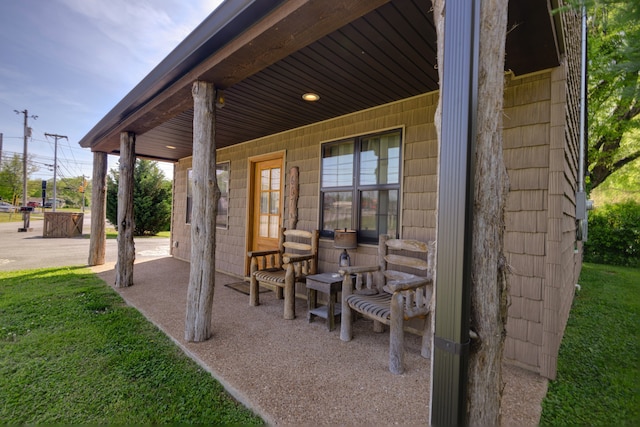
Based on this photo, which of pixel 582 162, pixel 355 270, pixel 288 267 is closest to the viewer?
pixel 355 270

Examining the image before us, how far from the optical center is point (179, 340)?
105 inches

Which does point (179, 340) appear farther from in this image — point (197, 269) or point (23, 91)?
point (23, 91)

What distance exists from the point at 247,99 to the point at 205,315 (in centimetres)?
242

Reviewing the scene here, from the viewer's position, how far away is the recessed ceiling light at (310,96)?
10.6ft

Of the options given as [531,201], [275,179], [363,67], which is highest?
[363,67]

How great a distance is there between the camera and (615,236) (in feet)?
27.6

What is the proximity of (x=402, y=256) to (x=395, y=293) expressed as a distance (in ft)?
2.71

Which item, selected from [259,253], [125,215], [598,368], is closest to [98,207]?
[125,215]

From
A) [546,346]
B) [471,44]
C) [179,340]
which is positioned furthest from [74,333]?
[546,346]

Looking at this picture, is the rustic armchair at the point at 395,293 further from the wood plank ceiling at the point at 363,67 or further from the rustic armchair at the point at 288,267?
the wood plank ceiling at the point at 363,67

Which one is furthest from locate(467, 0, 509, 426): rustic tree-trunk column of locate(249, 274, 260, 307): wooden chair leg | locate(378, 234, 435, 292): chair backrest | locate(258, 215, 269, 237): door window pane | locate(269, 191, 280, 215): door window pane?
locate(258, 215, 269, 237): door window pane

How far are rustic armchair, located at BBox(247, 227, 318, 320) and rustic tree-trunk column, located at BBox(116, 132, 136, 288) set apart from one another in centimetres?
201

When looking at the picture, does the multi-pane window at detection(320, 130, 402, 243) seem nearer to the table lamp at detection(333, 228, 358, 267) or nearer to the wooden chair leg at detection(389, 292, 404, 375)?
the table lamp at detection(333, 228, 358, 267)

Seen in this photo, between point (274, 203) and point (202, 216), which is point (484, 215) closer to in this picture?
point (202, 216)
